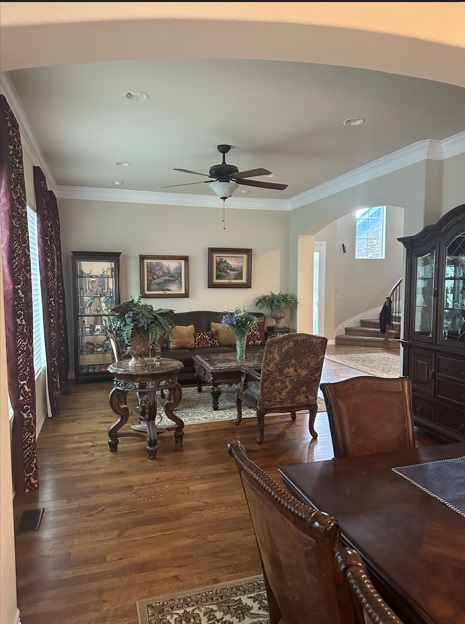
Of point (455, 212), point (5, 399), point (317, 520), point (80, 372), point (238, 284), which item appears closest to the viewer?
point (317, 520)

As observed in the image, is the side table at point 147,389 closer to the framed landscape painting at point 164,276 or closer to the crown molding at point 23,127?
the crown molding at point 23,127

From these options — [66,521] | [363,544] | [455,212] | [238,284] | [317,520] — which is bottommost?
[66,521]

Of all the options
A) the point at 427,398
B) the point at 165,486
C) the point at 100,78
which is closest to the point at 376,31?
the point at 100,78

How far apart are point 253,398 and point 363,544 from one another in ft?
9.56

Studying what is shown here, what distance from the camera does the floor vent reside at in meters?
2.65

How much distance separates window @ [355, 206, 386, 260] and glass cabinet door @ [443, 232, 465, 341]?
7.25 meters

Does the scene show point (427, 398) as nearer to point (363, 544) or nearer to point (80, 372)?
point (363, 544)

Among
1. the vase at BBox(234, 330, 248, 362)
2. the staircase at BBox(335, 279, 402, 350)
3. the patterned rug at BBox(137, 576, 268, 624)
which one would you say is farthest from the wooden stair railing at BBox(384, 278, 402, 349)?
the patterned rug at BBox(137, 576, 268, 624)

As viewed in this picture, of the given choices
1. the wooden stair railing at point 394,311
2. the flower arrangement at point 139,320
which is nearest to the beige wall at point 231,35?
the flower arrangement at point 139,320

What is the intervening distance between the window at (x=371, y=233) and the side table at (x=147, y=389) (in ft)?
27.4

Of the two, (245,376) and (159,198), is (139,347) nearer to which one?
(245,376)

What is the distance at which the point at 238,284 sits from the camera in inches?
292

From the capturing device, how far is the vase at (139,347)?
12.5 feet

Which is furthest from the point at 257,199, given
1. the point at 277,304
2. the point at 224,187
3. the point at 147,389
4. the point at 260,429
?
the point at 147,389
